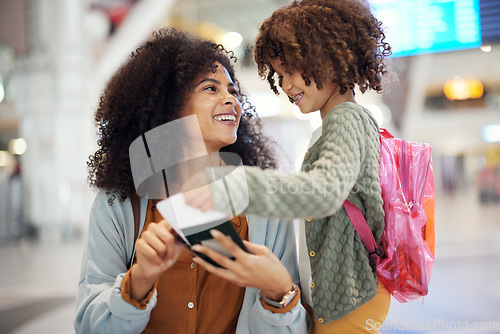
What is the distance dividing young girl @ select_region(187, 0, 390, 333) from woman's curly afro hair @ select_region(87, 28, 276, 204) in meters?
0.25

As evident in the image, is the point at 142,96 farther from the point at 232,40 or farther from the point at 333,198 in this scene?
the point at 232,40

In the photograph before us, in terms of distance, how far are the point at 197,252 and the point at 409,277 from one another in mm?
560

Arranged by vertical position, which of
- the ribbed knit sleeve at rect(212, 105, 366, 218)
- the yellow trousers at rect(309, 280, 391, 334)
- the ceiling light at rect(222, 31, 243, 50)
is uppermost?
the ceiling light at rect(222, 31, 243, 50)

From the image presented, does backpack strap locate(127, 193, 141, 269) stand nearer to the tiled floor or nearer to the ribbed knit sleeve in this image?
the ribbed knit sleeve

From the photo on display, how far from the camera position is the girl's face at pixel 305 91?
3.35 ft

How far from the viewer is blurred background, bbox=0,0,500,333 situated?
255 cm

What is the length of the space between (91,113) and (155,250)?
7.01 meters

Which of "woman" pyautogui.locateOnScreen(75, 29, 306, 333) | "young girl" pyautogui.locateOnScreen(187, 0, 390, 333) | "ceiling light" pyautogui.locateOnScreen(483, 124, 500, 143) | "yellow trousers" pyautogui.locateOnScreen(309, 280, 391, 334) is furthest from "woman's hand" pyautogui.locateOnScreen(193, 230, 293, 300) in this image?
"ceiling light" pyautogui.locateOnScreen(483, 124, 500, 143)

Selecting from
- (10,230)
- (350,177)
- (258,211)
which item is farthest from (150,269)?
(10,230)

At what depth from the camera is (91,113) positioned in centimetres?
717

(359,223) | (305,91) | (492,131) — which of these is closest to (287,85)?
(305,91)

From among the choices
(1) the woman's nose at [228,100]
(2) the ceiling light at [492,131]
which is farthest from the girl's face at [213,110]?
(2) the ceiling light at [492,131]

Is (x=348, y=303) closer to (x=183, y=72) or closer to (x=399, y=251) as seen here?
(x=399, y=251)

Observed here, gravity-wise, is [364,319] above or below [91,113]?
below
